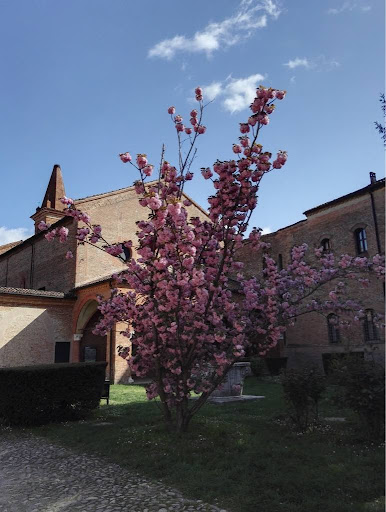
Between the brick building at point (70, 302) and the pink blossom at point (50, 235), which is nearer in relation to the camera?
the pink blossom at point (50, 235)

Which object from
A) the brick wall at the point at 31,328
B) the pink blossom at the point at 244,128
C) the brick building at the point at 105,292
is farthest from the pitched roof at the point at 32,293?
the pink blossom at the point at 244,128

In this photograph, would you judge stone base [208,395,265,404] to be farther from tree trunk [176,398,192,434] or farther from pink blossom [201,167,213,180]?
pink blossom [201,167,213,180]

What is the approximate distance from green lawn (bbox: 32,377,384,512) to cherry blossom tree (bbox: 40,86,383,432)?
0.91m

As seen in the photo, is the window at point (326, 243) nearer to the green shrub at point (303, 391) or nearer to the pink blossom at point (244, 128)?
the green shrub at point (303, 391)

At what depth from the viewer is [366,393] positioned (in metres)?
6.04

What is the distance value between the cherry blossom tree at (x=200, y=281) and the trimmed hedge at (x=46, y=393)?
79.5 inches

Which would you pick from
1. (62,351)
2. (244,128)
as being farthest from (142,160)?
(62,351)

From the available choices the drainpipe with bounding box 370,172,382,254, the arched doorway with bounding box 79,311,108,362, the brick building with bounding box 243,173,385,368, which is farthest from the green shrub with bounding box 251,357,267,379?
the drainpipe with bounding box 370,172,382,254

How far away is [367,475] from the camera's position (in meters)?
4.71

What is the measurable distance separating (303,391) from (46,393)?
5416 millimetres

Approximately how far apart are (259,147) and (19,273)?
88.0 ft

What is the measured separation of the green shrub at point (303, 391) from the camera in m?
7.11

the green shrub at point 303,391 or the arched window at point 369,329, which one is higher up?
the arched window at point 369,329

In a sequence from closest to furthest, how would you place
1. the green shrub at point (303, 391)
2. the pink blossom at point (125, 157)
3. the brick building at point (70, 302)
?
the pink blossom at point (125, 157)
the green shrub at point (303, 391)
the brick building at point (70, 302)
